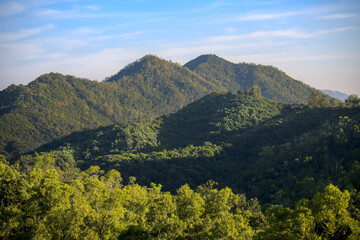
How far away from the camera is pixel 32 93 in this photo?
182625 millimetres

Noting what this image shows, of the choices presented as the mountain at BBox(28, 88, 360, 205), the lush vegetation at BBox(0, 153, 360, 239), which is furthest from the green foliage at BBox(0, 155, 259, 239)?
the mountain at BBox(28, 88, 360, 205)

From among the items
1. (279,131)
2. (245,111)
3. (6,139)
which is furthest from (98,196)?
(6,139)

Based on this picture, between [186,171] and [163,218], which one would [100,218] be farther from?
[186,171]

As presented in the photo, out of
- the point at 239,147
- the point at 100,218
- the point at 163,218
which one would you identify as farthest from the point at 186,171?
the point at 163,218

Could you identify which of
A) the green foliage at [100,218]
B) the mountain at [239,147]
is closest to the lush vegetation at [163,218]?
the green foliage at [100,218]

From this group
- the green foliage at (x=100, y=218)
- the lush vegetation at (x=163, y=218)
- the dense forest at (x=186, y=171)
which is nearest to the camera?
the lush vegetation at (x=163, y=218)

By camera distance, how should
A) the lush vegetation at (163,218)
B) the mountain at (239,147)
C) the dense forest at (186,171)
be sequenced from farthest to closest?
the mountain at (239,147), the dense forest at (186,171), the lush vegetation at (163,218)

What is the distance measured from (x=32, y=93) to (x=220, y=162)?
132 metres

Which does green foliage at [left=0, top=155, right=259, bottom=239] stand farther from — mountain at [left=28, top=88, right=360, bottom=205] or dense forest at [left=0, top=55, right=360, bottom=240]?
mountain at [left=28, top=88, right=360, bottom=205]

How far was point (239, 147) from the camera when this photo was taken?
320 ft

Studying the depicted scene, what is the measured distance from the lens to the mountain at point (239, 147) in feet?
197

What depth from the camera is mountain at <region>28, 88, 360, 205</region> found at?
60.0 metres

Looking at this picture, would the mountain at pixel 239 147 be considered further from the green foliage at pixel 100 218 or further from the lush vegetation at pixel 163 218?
the green foliage at pixel 100 218

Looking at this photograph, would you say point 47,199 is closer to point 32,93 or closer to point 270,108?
point 270,108
